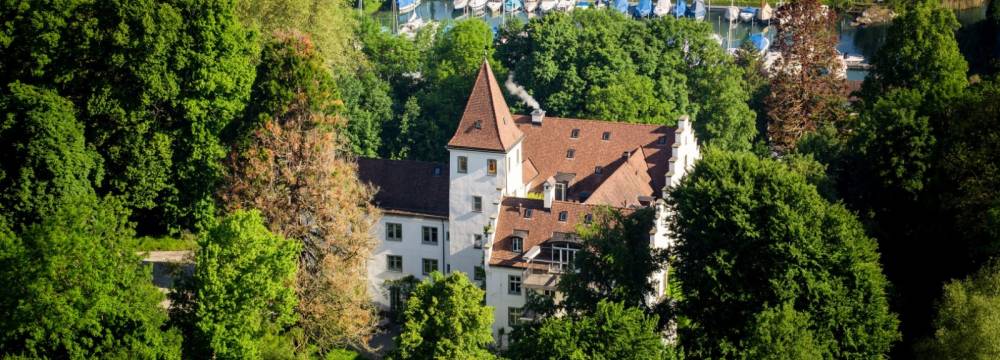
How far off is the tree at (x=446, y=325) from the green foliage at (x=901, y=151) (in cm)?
2349

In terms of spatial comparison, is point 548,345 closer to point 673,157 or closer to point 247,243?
point 247,243

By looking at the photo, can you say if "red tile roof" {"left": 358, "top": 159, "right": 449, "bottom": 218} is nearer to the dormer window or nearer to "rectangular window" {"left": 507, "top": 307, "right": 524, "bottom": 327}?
the dormer window

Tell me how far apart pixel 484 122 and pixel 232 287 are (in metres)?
19.6

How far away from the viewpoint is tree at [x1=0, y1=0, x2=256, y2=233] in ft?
281

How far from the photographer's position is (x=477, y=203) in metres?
→ 89.2

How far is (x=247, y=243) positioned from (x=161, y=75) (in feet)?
50.7

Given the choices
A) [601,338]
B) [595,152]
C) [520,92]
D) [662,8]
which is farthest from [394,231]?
[662,8]

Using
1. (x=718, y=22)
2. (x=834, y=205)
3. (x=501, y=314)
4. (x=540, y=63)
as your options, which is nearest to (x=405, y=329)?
(x=501, y=314)

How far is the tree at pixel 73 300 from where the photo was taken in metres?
70.1

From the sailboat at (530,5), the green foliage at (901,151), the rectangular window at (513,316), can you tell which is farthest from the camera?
Answer: the sailboat at (530,5)

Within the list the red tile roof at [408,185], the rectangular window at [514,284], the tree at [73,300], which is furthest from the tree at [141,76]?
the rectangular window at [514,284]

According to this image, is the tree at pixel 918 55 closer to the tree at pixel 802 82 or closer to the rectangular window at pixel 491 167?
the tree at pixel 802 82

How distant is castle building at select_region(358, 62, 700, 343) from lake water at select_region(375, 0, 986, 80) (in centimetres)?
6319

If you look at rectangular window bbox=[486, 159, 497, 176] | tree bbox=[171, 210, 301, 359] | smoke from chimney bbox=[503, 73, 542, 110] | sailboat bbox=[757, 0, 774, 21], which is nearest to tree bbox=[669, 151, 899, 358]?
rectangular window bbox=[486, 159, 497, 176]
